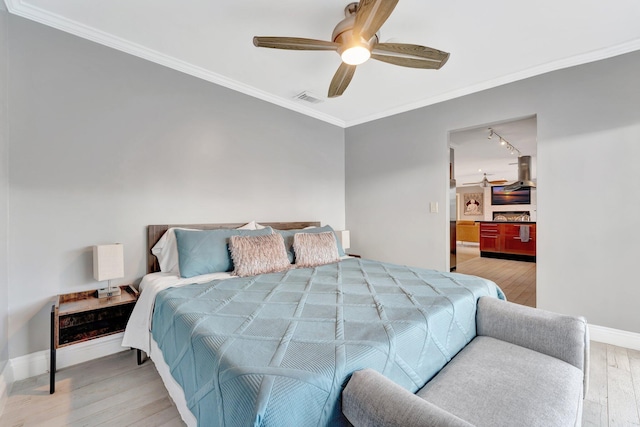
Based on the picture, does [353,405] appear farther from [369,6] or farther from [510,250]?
[510,250]

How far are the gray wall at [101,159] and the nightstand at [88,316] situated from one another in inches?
6.9

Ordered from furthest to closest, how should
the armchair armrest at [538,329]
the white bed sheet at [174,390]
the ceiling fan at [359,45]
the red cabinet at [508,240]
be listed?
the red cabinet at [508,240]
the ceiling fan at [359,45]
the armchair armrest at [538,329]
the white bed sheet at [174,390]

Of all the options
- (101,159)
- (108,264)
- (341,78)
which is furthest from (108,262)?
(341,78)

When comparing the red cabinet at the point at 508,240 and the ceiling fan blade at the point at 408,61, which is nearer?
the ceiling fan blade at the point at 408,61

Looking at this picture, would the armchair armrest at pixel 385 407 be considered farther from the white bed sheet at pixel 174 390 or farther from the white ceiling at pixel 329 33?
the white ceiling at pixel 329 33

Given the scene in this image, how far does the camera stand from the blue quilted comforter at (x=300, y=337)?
0.87 metres

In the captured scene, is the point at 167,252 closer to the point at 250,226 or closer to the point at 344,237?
the point at 250,226

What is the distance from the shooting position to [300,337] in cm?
117

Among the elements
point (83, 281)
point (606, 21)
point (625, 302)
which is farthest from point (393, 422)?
point (606, 21)

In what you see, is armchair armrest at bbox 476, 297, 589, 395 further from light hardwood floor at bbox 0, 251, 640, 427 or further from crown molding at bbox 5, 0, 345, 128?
crown molding at bbox 5, 0, 345, 128

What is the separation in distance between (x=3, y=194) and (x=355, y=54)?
256 centimetres

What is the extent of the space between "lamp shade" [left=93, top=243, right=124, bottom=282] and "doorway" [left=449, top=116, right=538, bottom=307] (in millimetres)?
3560

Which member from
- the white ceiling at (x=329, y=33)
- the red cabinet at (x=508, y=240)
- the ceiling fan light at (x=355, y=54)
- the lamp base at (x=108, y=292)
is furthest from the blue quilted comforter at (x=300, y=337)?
the red cabinet at (x=508, y=240)

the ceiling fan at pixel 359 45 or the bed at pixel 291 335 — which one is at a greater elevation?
the ceiling fan at pixel 359 45
